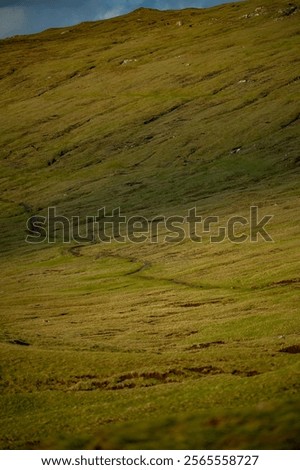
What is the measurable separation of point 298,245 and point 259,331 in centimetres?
5439

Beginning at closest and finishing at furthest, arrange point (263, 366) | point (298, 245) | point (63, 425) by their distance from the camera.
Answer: point (63, 425)
point (263, 366)
point (298, 245)

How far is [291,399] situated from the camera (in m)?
34.1

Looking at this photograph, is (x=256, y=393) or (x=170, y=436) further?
(x=256, y=393)

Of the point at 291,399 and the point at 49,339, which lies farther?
the point at 49,339

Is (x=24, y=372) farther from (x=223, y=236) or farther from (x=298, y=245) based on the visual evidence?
(x=223, y=236)

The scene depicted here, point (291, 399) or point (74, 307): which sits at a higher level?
point (291, 399)

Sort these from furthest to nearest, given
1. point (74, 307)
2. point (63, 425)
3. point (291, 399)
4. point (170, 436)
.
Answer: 1. point (74, 307)
2. point (63, 425)
3. point (291, 399)
4. point (170, 436)
